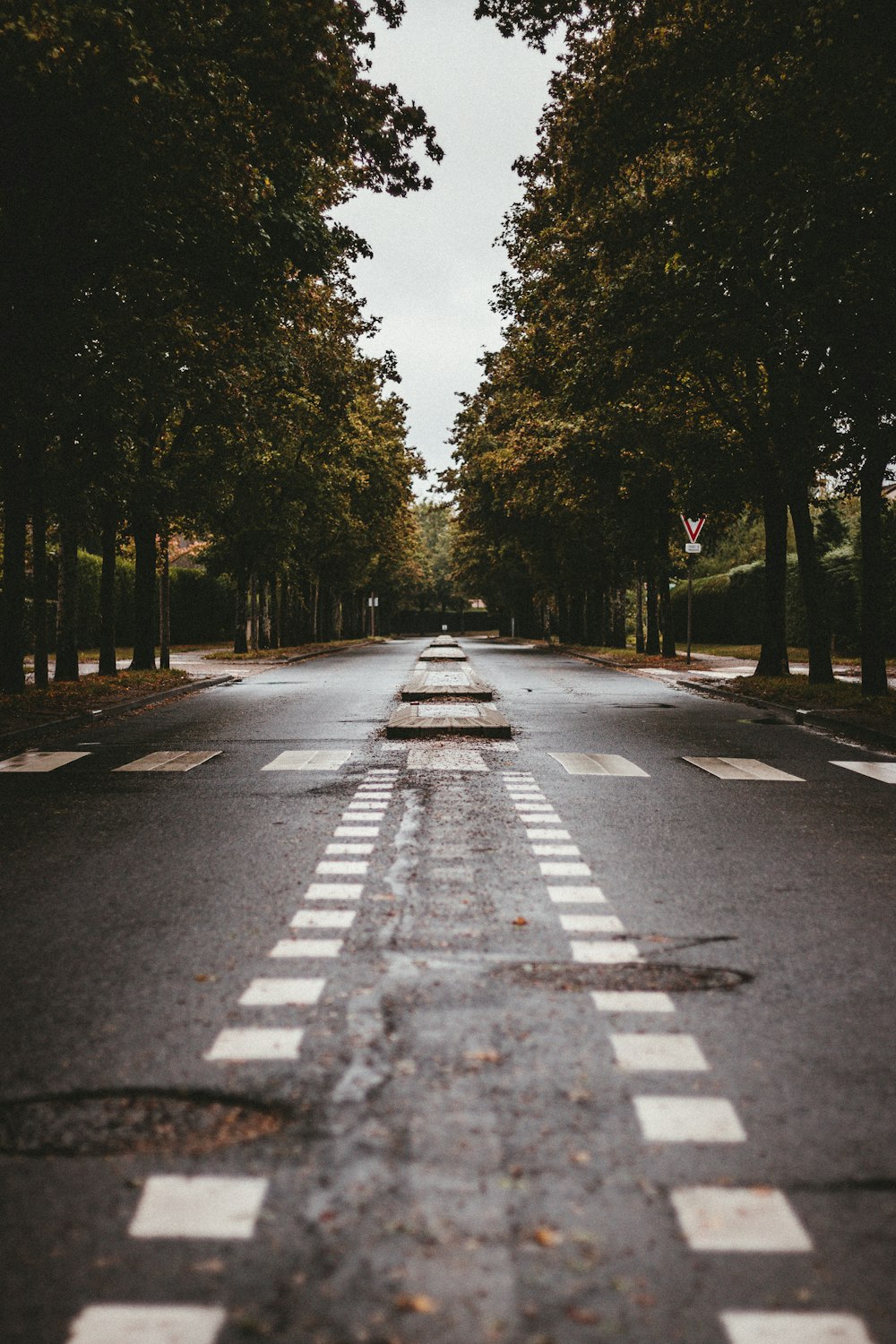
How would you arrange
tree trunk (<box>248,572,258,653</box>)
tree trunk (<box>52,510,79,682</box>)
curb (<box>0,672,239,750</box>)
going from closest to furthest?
curb (<box>0,672,239,750</box>) → tree trunk (<box>52,510,79,682</box>) → tree trunk (<box>248,572,258,653</box>)

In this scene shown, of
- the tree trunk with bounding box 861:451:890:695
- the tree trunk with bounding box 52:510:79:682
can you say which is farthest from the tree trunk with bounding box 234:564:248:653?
the tree trunk with bounding box 861:451:890:695

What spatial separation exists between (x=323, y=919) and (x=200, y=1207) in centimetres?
263

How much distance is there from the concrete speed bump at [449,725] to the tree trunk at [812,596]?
8459mm

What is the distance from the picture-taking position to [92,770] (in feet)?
35.7

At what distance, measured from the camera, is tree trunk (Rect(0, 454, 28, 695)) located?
18484mm

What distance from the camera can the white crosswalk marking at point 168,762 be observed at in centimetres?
1090

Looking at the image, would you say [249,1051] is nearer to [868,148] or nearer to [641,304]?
[868,148]

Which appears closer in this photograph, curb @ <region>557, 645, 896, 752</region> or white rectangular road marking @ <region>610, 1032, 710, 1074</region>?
white rectangular road marking @ <region>610, 1032, 710, 1074</region>

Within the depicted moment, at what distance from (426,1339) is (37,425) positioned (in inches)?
650

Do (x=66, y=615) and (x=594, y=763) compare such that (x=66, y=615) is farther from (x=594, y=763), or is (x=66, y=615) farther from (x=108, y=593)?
(x=594, y=763)

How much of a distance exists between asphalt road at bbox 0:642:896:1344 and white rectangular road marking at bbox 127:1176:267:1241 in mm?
10

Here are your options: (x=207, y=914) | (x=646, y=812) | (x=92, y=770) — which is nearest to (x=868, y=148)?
(x=646, y=812)

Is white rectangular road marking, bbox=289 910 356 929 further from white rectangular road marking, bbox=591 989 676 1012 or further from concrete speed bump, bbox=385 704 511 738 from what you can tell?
concrete speed bump, bbox=385 704 511 738

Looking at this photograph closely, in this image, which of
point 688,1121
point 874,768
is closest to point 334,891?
point 688,1121
